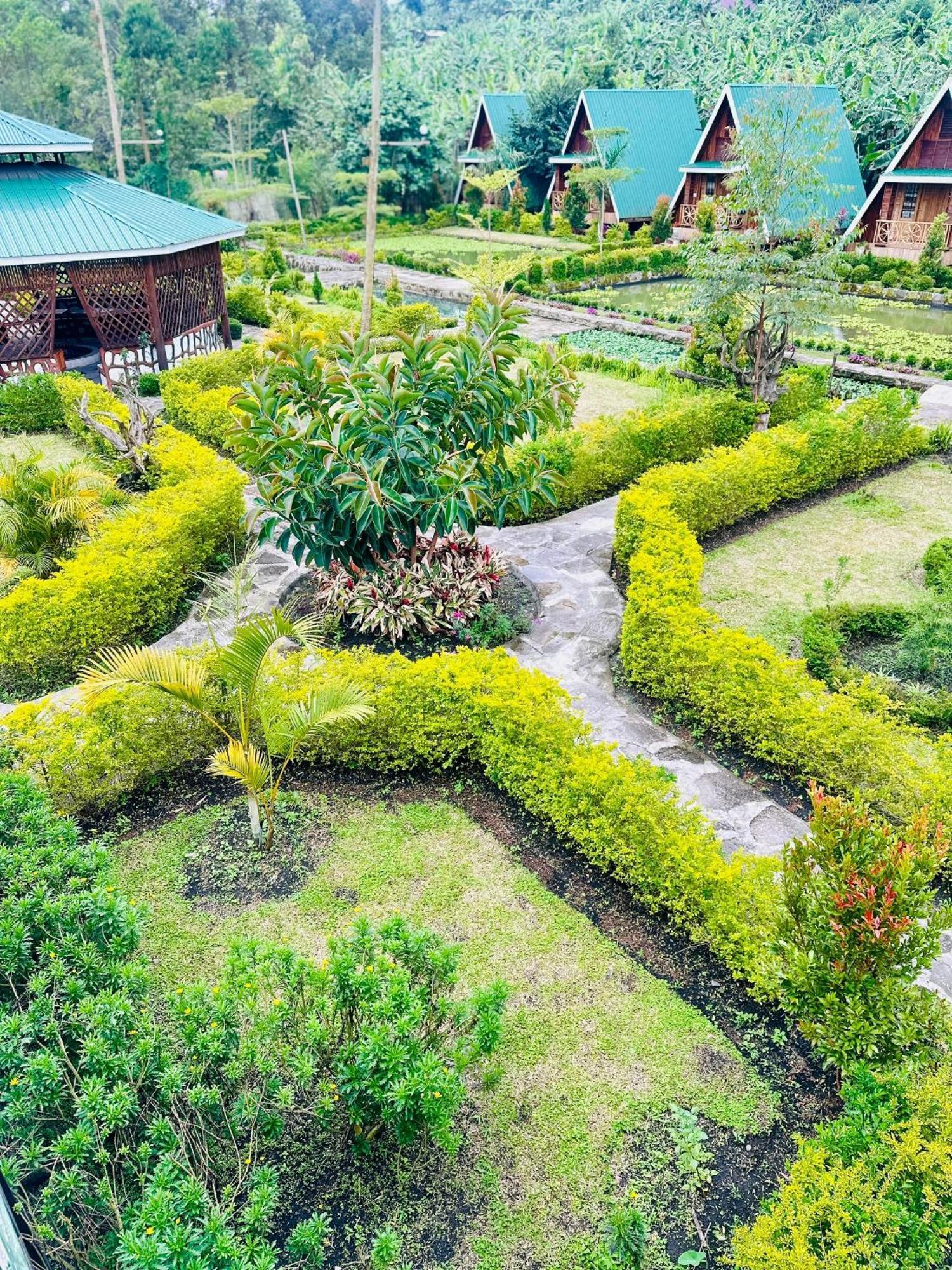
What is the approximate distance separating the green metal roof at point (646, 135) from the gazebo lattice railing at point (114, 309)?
20.9 metres

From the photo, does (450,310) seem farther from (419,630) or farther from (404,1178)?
(404,1178)

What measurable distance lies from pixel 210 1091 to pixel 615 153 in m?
36.0

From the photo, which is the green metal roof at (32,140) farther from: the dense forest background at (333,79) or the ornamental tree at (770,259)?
the dense forest background at (333,79)

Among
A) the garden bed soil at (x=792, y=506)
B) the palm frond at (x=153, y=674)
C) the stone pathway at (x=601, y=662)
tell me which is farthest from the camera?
the garden bed soil at (x=792, y=506)

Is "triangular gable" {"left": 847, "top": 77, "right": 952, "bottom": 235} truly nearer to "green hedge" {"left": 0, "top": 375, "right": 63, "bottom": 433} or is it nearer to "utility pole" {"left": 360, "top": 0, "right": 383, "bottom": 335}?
"utility pole" {"left": 360, "top": 0, "right": 383, "bottom": 335}

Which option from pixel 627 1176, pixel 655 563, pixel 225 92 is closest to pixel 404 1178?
pixel 627 1176

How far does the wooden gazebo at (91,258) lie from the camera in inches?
609

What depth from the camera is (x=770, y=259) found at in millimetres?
13047

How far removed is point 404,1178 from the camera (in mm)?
4004

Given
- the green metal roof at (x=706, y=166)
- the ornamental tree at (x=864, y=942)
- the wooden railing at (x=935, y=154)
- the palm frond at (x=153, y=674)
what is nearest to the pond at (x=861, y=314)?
the wooden railing at (x=935, y=154)

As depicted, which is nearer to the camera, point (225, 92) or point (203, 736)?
point (203, 736)

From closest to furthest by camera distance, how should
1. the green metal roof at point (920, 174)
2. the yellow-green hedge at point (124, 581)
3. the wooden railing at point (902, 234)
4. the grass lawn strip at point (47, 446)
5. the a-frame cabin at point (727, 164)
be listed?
the yellow-green hedge at point (124, 581), the grass lawn strip at point (47, 446), the green metal roof at point (920, 174), the wooden railing at point (902, 234), the a-frame cabin at point (727, 164)

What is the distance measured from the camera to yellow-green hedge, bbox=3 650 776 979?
5062mm

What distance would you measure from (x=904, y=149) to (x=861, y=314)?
796cm
